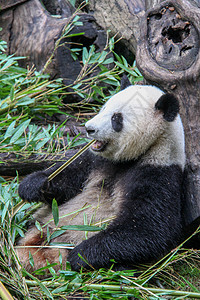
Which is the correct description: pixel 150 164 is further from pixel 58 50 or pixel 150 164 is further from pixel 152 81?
pixel 58 50

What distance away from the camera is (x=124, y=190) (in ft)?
11.1

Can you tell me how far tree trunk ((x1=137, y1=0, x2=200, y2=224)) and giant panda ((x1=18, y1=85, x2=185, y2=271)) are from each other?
10 centimetres

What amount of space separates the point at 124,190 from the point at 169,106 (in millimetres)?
765

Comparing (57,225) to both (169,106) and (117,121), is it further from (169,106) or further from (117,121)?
(169,106)

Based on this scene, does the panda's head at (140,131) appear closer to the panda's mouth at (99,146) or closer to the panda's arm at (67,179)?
the panda's mouth at (99,146)

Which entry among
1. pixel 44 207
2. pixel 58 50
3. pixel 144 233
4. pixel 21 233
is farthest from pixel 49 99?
pixel 144 233

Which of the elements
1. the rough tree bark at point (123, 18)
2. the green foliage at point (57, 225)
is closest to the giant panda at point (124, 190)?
the green foliage at point (57, 225)

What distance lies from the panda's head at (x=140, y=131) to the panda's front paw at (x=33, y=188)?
56 centimetres

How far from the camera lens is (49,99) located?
5.05 m

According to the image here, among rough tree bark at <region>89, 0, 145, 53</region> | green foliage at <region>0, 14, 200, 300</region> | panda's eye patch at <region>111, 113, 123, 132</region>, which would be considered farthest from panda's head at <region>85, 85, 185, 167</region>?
rough tree bark at <region>89, 0, 145, 53</region>

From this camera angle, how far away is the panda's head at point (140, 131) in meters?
3.33

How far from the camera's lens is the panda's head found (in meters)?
3.33

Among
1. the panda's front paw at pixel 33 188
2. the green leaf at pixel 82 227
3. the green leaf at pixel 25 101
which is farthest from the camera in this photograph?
the green leaf at pixel 25 101

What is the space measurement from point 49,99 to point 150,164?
215 centimetres
